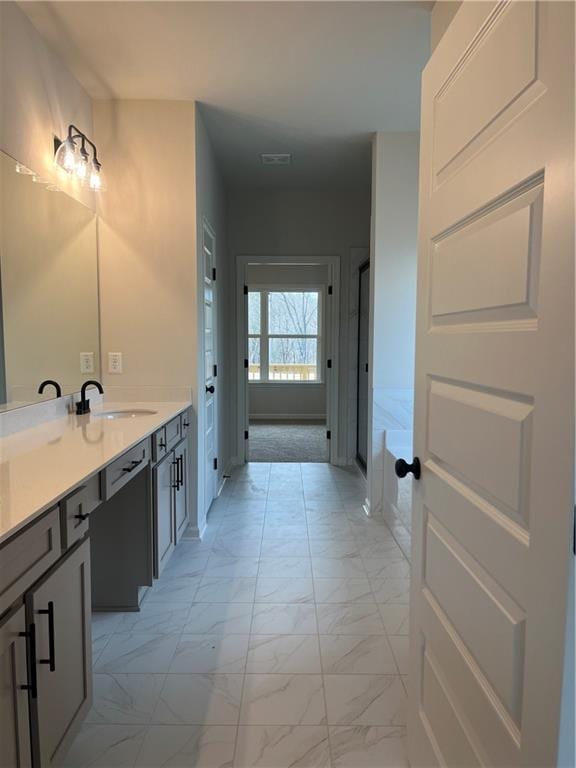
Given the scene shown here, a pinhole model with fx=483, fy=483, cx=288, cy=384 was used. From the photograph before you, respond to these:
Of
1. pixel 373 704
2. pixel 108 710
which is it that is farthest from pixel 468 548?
pixel 108 710

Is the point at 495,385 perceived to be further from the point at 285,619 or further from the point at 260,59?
the point at 260,59

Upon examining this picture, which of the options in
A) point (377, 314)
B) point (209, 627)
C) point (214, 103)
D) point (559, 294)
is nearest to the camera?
point (559, 294)

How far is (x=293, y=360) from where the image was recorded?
8.01m

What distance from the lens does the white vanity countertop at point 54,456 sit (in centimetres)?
118

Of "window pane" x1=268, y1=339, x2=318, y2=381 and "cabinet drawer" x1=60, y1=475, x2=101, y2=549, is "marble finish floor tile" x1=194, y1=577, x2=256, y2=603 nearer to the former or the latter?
"cabinet drawer" x1=60, y1=475, x2=101, y2=549

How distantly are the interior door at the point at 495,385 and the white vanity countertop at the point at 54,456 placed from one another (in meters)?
0.99

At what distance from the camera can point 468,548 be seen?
104cm

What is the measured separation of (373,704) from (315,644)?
0.38m

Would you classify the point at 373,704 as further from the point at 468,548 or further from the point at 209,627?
the point at 468,548

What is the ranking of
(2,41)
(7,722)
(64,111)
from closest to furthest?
(7,722)
(2,41)
(64,111)

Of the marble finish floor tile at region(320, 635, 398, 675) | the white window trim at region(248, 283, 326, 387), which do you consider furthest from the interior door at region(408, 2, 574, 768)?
the white window trim at region(248, 283, 326, 387)

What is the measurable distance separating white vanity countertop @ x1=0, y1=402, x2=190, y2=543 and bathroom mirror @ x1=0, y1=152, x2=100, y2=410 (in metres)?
0.19

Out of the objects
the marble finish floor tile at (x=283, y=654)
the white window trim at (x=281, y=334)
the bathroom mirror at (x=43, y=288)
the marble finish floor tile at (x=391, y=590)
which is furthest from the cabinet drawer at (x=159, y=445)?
the white window trim at (x=281, y=334)

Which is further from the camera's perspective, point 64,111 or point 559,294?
point 64,111
